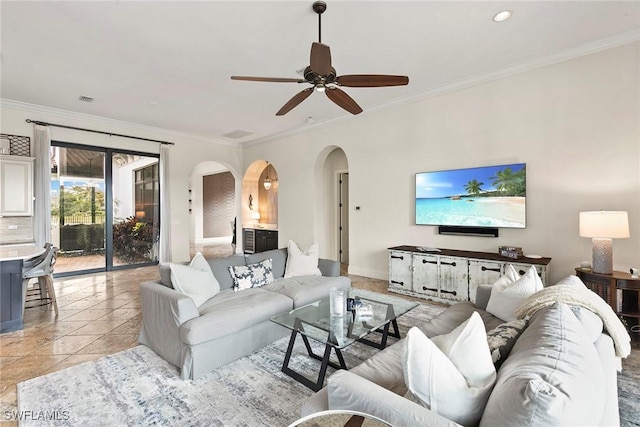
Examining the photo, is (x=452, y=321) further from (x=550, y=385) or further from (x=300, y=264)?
(x=300, y=264)

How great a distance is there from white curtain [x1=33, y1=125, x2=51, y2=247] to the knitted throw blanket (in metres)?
6.87

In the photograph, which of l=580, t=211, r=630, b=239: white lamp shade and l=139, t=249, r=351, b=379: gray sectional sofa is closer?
l=139, t=249, r=351, b=379: gray sectional sofa

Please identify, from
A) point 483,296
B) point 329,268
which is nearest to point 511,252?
point 483,296

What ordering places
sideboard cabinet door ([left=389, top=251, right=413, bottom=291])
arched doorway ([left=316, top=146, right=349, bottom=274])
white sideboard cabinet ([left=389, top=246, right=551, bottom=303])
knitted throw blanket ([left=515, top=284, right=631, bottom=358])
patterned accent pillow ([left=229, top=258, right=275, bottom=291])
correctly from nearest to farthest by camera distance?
knitted throw blanket ([left=515, top=284, right=631, bottom=358]) → patterned accent pillow ([left=229, top=258, right=275, bottom=291]) → white sideboard cabinet ([left=389, top=246, right=551, bottom=303]) → sideboard cabinet door ([left=389, top=251, right=413, bottom=291]) → arched doorway ([left=316, top=146, right=349, bottom=274])

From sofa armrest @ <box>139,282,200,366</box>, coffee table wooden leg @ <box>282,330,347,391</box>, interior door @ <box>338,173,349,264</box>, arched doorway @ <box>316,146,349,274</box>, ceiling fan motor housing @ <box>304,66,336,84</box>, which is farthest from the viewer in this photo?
interior door @ <box>338,173,349,264</box>

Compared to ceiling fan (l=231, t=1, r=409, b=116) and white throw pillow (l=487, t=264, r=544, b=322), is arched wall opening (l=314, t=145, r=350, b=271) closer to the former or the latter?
ceiling fan (l=231, t=1, r=409, b=116)

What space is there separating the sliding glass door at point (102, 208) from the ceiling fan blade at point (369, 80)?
5627 mm

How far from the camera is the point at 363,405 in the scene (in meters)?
1.10

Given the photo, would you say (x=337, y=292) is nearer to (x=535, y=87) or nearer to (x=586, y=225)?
(x=586, y=225)

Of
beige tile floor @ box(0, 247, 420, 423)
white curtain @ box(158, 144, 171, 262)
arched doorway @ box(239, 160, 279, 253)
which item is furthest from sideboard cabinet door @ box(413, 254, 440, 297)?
white curtain @ box(158, 144, 171, 262)

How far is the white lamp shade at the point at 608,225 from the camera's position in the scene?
2.77 meters

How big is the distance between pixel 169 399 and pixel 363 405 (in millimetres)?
1620

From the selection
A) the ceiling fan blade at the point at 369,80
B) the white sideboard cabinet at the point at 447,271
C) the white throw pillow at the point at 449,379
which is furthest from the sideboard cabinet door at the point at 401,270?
the white throw pillow at the point at 449,379

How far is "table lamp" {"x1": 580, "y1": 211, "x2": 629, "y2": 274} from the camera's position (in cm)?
277
